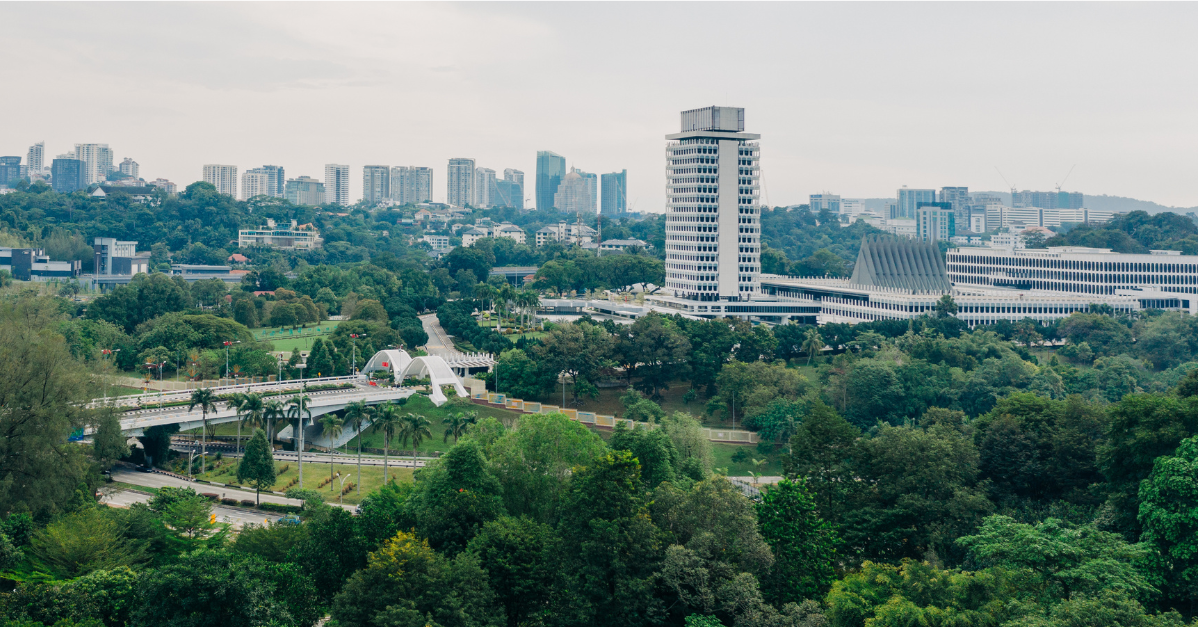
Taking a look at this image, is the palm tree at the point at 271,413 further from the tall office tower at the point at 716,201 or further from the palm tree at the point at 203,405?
the tall office tower at the point at 716,201

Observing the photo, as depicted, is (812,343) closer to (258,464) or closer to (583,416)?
(583,416)

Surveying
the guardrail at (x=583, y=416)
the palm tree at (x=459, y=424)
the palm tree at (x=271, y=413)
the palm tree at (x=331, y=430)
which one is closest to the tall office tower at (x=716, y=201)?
the guardrail at (x=583, y=416)

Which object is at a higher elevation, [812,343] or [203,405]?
[812,343]

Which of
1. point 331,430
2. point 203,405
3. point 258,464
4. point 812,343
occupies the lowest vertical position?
point 258,464

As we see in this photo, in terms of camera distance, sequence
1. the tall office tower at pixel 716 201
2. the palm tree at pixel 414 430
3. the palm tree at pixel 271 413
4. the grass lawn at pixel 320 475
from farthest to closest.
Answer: the tall office tower at pixel 716 201 < the palm tree at pixel 271 413 < the palm tree at pixel 414 430 < the grass lawn at pixel 320 475

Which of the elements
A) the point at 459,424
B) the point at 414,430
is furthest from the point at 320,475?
the point at 459,424

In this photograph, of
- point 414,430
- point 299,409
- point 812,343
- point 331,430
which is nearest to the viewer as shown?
point 414,430

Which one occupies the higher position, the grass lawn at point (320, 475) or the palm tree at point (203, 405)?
the palm tree at point (203, 405)
